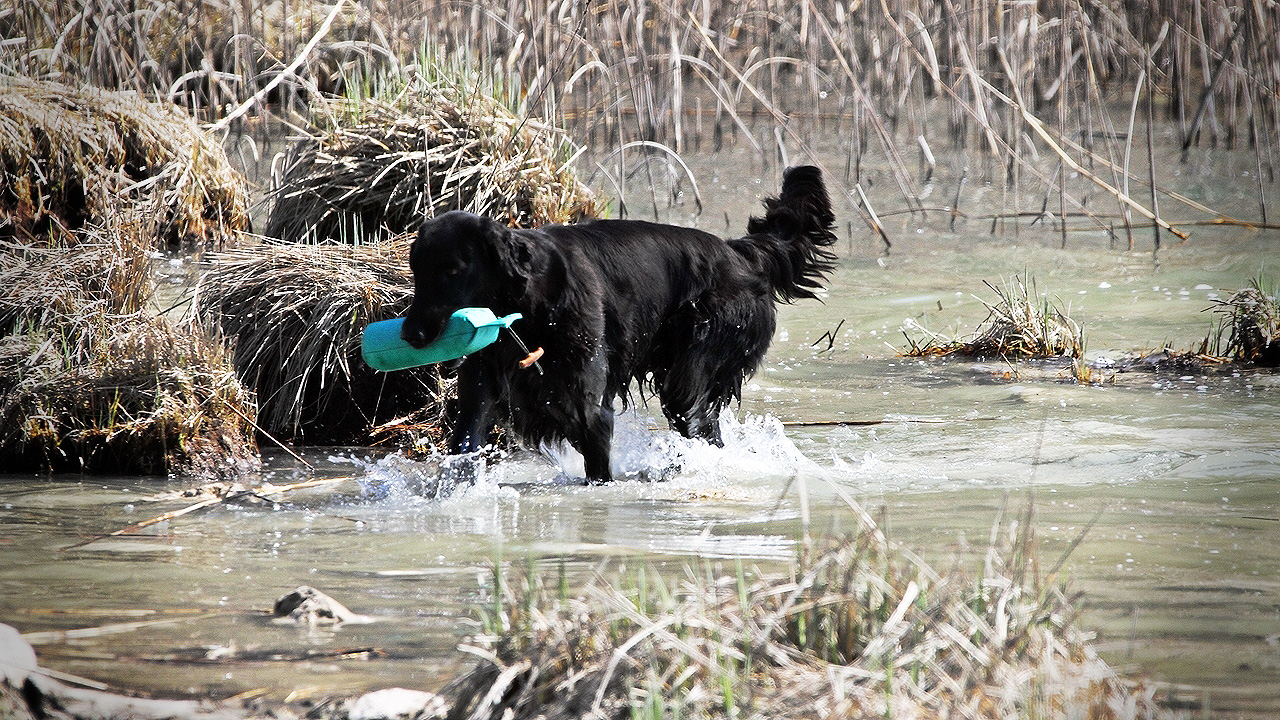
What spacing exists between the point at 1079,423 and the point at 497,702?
4435 mm

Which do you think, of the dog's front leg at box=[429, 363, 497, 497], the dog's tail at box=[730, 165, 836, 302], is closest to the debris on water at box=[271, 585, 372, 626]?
the dog's front leg at box=[429, 363, 497, 497]

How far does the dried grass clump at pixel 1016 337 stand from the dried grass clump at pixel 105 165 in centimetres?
507

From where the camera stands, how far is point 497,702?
100 inches

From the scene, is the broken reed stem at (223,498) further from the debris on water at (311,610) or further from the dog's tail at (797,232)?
the dog's tail at (797,232)

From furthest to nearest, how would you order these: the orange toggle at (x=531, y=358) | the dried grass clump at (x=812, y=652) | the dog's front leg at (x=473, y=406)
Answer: the dog's front leg at (x=473, y=406), the orange toggle at (x=531, y=358), the dried grass clump at (x=812, y=652)

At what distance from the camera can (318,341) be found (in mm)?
6148

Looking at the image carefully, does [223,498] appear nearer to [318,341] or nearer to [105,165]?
[318,341]

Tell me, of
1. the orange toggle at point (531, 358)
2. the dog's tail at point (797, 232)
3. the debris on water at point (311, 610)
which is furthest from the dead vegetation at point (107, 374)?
the dog's tail at point (797, 232)

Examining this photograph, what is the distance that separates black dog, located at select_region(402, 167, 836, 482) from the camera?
5082mm

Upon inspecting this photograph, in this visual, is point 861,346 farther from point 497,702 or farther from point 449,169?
point 497,702

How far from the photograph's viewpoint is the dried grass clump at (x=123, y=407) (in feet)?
17.8

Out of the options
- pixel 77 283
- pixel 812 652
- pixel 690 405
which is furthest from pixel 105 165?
pixel 812 652

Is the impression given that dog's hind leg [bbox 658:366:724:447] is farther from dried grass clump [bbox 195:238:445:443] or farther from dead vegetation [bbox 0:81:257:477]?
dead vegetation [bbox 0:81:257:477]

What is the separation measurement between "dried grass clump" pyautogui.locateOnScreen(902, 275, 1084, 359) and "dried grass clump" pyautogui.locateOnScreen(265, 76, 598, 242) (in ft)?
8.50
